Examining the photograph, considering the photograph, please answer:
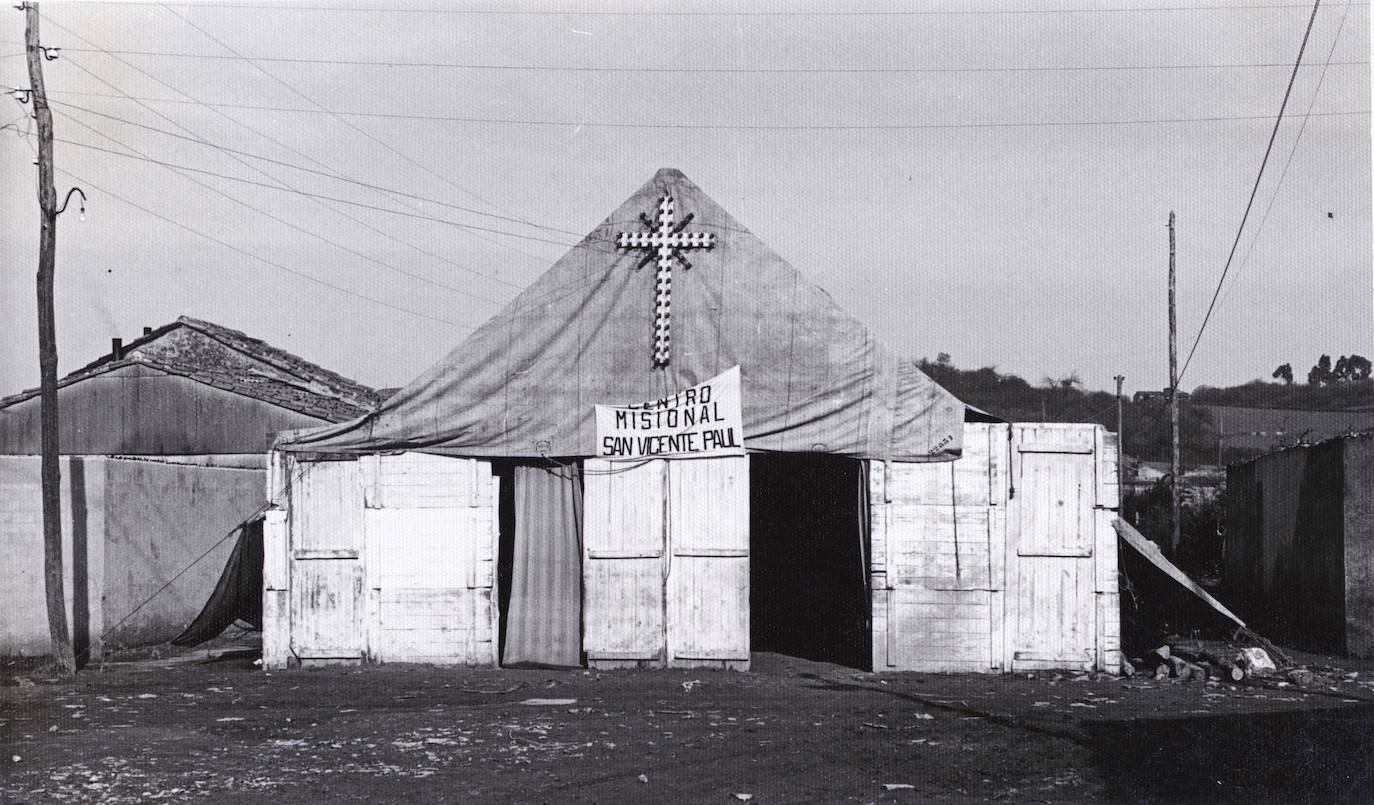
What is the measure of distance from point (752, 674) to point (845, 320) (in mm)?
4278

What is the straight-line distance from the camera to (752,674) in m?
15.2

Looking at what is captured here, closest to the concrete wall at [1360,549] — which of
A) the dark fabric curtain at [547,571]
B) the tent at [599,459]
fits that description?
the tent at [599,459]

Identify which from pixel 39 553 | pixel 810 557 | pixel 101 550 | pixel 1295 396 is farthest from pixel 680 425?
pixel 1295 396

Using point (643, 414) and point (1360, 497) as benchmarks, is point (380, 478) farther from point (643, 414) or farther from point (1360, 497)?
point (1360, 497)

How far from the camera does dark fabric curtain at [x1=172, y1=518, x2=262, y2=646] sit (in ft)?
55.4

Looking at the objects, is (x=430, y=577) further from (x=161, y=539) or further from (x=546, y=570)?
(x=161, y=539)

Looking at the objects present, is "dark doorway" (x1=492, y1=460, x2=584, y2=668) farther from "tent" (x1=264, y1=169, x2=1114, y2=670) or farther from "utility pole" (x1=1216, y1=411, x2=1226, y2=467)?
"utility pole" (x1=1216, y1=411, x2=1226, y2=467)

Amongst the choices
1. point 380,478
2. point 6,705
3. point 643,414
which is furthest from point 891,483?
point 6,705

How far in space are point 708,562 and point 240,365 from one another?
1893cm

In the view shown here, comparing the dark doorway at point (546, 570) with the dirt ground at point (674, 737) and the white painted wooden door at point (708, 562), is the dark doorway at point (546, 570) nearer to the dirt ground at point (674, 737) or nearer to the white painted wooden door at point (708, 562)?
the dirt ground at point (674, 737)

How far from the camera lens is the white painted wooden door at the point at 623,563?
15.3 m

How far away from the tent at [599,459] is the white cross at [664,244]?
0.03m

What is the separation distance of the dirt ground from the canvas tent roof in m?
2.77

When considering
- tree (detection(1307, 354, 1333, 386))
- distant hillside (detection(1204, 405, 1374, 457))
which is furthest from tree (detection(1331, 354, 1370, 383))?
distant hillside (detection(1204, 405, 1374, 457))
